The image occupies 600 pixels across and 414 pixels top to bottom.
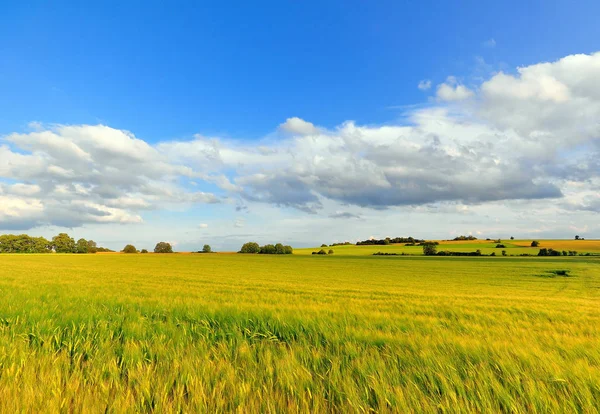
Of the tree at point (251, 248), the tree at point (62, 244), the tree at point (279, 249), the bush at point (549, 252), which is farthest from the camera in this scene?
the tree at point (62, 244)

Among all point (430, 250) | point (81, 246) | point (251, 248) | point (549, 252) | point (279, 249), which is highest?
point (81, 246)

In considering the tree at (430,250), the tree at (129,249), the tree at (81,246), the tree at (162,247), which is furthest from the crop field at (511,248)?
the tree at (81,246)

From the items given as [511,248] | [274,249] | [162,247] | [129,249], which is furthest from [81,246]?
[511,248]

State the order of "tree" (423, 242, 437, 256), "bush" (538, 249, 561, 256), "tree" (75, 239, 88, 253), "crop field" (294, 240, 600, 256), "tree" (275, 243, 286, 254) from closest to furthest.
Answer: "bush" (538, 249, 561, 256)
"crop field" (294, 240, 600, 256)
"tree" (423, 242, 437, 256)
"tree" (275, 243, 286, 254)
"tree" (75, 239, 88, 253)

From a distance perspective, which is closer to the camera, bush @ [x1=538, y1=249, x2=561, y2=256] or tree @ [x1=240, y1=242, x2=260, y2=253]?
bush @ [x1=538, y1=249, x2=561, y2=256]

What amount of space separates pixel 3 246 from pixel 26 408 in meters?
157

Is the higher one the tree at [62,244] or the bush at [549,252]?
the tree at [62,244]

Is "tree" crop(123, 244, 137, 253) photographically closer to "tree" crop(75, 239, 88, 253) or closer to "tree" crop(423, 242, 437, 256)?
"tree" crop(75, 239, 88, 253)

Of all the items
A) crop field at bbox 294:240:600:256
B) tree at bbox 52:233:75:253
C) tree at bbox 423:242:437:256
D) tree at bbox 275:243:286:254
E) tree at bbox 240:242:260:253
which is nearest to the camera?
crop field at bbox 294:240:600:256

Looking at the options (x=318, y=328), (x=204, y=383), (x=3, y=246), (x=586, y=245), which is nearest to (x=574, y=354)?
(x=318, y=328)

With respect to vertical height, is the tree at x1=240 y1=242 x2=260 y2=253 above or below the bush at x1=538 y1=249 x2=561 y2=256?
above

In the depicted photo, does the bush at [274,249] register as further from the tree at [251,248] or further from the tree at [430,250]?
the tree at [430,250]

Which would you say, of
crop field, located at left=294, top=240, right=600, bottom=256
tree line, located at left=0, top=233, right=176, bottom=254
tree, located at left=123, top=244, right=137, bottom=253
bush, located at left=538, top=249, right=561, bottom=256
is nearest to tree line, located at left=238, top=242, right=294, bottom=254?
crop field, located at left=294, top=240, right=600, bottom=256

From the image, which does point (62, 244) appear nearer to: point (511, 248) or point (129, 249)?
Answer: point (129, 249)
